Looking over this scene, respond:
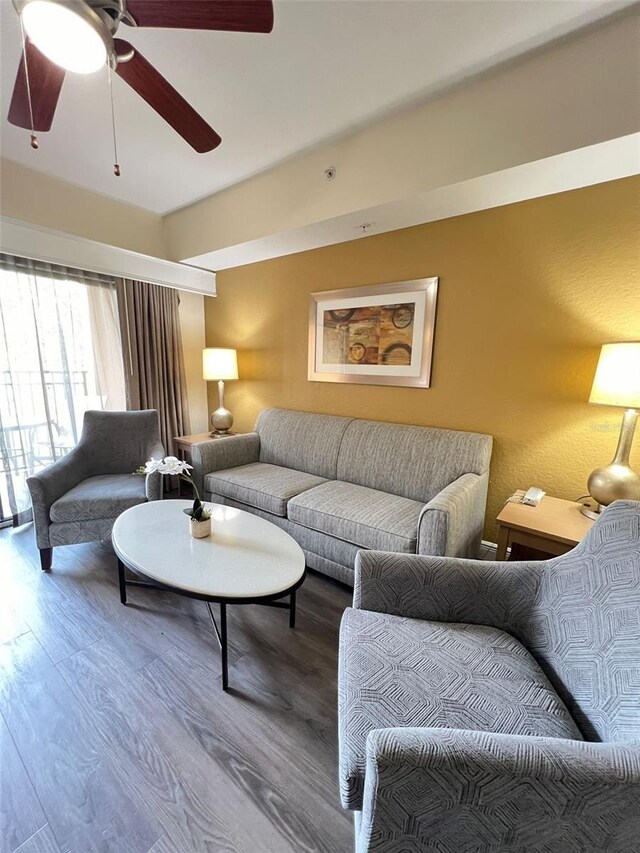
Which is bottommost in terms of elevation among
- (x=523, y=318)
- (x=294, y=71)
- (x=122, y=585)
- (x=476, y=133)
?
(x=122, y=585)

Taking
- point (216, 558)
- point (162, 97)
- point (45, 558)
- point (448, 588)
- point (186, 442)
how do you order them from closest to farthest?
1. point (448, 588)
2. point (162, 97)
3. point (216, 558)
4. point (45, 558)
5. point (186, 442)

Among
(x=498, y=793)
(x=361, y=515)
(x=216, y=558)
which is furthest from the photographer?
(x=361, y=515)

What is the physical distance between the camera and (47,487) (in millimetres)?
2068

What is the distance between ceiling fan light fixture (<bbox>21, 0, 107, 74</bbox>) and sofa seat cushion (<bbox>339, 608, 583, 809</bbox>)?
190 cm

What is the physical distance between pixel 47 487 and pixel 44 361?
1.12 meters

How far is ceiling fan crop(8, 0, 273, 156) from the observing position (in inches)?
36.8

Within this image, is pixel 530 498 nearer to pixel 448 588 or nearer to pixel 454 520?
pixel 454 520

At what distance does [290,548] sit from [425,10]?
86.7 inches

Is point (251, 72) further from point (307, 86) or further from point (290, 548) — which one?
point (290, 548)

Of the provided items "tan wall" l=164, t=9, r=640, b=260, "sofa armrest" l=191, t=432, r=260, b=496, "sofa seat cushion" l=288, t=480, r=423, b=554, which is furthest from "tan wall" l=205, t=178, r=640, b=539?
"sofa armrest" l=191, t=432, r=260, b=496

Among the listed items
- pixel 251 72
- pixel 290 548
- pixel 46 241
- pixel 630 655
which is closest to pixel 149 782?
pixel 290 548

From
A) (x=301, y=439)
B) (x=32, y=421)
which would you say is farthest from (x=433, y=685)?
(x=32, y=421)

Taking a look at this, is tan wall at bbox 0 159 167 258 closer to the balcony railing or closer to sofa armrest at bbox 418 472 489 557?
the balcony railing

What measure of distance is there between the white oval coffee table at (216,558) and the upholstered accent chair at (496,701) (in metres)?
0.37
